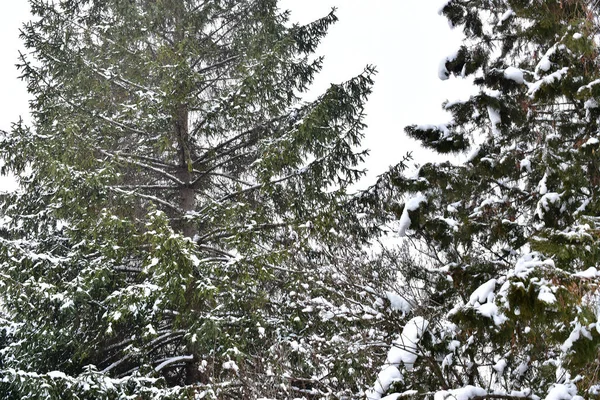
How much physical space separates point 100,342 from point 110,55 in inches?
185

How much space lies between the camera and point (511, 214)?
6.54 m

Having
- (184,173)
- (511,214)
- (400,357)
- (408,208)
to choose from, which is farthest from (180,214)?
(400,357)

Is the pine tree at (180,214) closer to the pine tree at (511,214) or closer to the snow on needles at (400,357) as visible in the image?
the snow on needles at (400,357)

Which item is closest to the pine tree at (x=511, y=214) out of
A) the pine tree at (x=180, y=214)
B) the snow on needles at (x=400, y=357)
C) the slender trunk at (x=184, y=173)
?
the snow on needles at (x=400, y=357)

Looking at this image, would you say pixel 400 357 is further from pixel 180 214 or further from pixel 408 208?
pixel 180 214

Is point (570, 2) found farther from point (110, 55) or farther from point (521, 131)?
point (110, 55)

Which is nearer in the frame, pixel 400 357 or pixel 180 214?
pixel 400 357

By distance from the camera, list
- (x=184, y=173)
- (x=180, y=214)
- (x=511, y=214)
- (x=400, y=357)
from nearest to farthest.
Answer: (x=400, y=357) → (x=511, y=214) → (x=180, y=214) → (x=184, y=173)

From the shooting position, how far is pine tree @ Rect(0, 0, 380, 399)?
6988 mm

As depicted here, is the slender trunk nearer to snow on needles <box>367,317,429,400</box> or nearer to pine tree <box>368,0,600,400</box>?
pine tree <box>368,0,600,400</box>

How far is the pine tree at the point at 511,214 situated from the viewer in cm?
384

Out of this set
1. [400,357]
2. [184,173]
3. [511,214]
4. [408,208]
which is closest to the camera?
[400,357]

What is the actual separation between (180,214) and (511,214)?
5021mm

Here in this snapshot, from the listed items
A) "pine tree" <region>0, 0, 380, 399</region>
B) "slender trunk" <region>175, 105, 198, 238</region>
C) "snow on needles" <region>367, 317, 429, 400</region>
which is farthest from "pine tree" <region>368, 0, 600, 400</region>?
"slender trunk" <region>175, 105, 198, 238</region>
